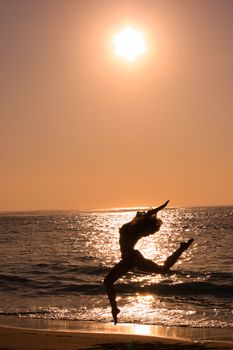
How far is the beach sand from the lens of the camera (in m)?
13.1

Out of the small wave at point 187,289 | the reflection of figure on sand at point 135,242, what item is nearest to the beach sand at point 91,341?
the reflection of figure on sand at point 135,242

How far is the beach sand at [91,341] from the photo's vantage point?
13.1 metres

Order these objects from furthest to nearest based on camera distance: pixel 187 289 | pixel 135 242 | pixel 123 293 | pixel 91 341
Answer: pixel 187 289 → pixel 123 293 → pixel 91 341 → pixel 135 242

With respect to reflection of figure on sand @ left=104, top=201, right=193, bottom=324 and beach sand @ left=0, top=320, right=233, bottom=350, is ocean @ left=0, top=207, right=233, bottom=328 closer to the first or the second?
beach sand @ left=0, top=320, right=233, bottom=350

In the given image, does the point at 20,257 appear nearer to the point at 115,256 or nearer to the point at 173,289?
the point at 115,256

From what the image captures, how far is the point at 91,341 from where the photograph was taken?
1384cm

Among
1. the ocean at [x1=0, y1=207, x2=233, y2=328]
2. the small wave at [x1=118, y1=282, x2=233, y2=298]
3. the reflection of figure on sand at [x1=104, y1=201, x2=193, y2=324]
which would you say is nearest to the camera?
the reflection of figure on sand at [x1=104, y1=201, x2=193, y2=324]

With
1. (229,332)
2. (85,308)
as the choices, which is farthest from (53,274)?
(229,332)

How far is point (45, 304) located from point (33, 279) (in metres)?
7.43

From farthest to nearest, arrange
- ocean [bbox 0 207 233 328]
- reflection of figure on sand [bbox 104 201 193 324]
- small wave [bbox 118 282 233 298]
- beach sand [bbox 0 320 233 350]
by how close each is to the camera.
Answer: small wave [bbox 118 282 233 298], ocean [bbox 0 207 233 328], beach sand [bbox 0 320 233 350], reflection of figure on sand [bbox 104 201 193 324]

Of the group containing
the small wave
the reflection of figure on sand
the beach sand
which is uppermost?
the reflection of figure on sand

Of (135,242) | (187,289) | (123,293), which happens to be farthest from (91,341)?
(187,289)

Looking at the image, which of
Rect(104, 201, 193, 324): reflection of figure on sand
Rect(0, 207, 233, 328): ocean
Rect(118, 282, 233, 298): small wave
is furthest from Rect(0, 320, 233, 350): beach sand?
Rect(118, 282, 233, 298): small wave

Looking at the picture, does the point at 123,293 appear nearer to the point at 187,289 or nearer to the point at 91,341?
the point at 187,289
